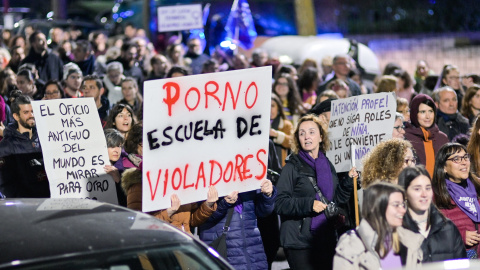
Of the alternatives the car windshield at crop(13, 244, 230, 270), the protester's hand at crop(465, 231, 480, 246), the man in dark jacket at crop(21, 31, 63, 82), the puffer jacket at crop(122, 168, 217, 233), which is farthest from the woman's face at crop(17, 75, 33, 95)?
the car windshield at crop(13, 244, 230, 270)

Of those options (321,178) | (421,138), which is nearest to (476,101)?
(421,138)

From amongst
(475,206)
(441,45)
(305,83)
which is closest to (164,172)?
(475,206)

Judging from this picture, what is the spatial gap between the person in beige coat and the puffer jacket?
1.58m

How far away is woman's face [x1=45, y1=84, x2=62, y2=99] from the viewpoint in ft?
33.9

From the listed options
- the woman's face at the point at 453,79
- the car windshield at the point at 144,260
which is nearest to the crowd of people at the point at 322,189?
the car windshield at the point at 144,260

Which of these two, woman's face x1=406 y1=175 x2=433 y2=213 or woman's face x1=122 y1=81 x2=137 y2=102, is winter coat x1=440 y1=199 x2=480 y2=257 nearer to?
woman's face x1=406 y1=175 x2=433 y2=213

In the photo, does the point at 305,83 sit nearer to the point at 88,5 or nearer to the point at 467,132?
the point at 467,132

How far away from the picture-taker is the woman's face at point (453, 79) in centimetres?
1205

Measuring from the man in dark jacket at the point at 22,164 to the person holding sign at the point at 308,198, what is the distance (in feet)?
7.80

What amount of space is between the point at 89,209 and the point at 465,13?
33.2m

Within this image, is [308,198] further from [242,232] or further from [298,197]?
[242,232]

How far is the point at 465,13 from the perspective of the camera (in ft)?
118

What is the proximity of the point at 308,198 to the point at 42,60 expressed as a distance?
26.7 feet

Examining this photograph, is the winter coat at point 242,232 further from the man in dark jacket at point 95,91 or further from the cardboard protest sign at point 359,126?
the man in dark jacket at point 95,91
